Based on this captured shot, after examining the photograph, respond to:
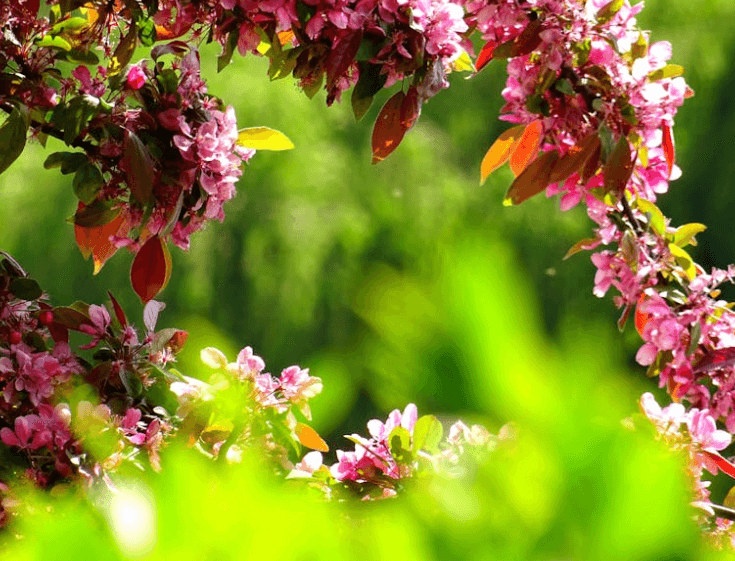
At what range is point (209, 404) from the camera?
0.78 meters

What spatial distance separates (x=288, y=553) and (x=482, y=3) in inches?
27.1

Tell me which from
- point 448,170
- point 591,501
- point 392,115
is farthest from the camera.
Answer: point 448,170

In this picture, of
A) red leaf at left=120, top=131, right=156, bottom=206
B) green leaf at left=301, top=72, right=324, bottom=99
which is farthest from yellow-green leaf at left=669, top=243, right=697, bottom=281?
red leaf at left=120, top=131, right=156, bottom=206

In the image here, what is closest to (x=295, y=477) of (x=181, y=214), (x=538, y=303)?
(x=181, y=214)

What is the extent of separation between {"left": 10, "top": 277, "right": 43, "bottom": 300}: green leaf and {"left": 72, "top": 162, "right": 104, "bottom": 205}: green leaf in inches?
4.6

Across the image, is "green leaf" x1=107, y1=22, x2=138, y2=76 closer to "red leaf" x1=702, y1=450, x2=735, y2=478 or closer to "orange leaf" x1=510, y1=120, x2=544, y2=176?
"orange leaf" x1=510, y1=120, x2=544, y2=176

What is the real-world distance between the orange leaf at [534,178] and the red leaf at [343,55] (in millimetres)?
176

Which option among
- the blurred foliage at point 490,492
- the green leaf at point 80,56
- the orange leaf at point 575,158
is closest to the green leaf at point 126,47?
the green leaf at point 80,56

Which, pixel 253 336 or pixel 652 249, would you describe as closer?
pixel 652 249

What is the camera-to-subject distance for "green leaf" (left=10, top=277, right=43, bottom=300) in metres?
0.83

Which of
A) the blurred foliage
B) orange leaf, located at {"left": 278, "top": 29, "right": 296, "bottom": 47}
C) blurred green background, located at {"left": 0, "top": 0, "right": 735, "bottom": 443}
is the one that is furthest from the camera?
blurred green background, located at {"left": 0, "top": 0, "right": 735, "bottom": 443}

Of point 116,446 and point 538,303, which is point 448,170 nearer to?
point 116,446

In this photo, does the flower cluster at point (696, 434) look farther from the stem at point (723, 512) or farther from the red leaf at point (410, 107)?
the red leaf at point (410, 107)

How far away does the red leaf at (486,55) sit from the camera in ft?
2.74
